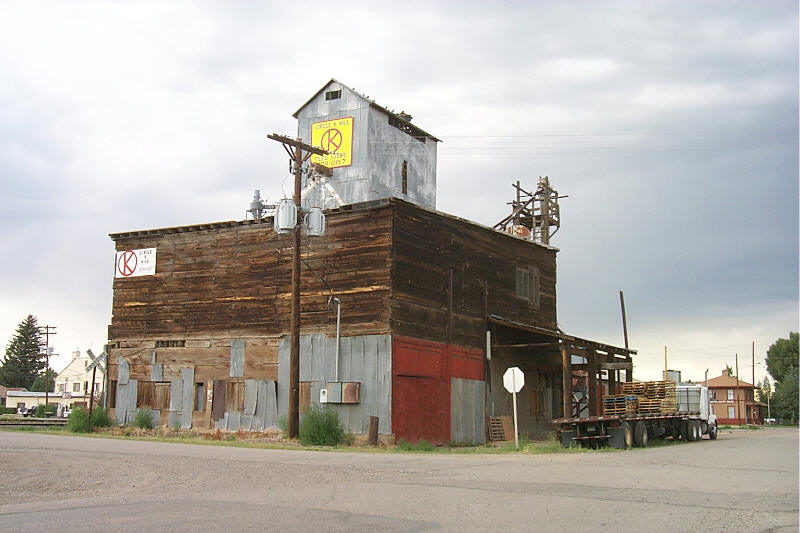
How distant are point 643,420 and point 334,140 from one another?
70.3 ft

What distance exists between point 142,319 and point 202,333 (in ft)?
12.3

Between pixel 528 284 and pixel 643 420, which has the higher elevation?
pixel 528 284

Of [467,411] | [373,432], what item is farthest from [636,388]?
[373,432]

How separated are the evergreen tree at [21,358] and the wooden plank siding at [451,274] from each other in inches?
3582

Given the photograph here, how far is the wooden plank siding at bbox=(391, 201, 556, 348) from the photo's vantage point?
30.3 metres

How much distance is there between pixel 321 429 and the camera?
2777 centimetres

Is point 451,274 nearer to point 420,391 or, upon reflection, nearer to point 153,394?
point 420,391

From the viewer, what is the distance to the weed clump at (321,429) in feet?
90.5

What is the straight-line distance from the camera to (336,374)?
30000mm

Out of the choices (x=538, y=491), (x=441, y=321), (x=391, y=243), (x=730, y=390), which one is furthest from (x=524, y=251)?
(x=730, y=390)

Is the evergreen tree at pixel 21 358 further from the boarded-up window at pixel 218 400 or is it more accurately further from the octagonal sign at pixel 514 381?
the octagonal sign at pixel 514 381

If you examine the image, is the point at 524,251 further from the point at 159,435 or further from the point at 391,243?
the point at 159,435

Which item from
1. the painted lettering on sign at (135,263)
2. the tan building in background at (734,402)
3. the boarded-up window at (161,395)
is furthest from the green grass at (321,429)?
the tan building in background at (734,402)

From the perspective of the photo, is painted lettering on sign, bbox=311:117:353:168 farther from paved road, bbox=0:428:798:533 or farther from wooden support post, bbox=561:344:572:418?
paved road, bbox=0:428:798:533
